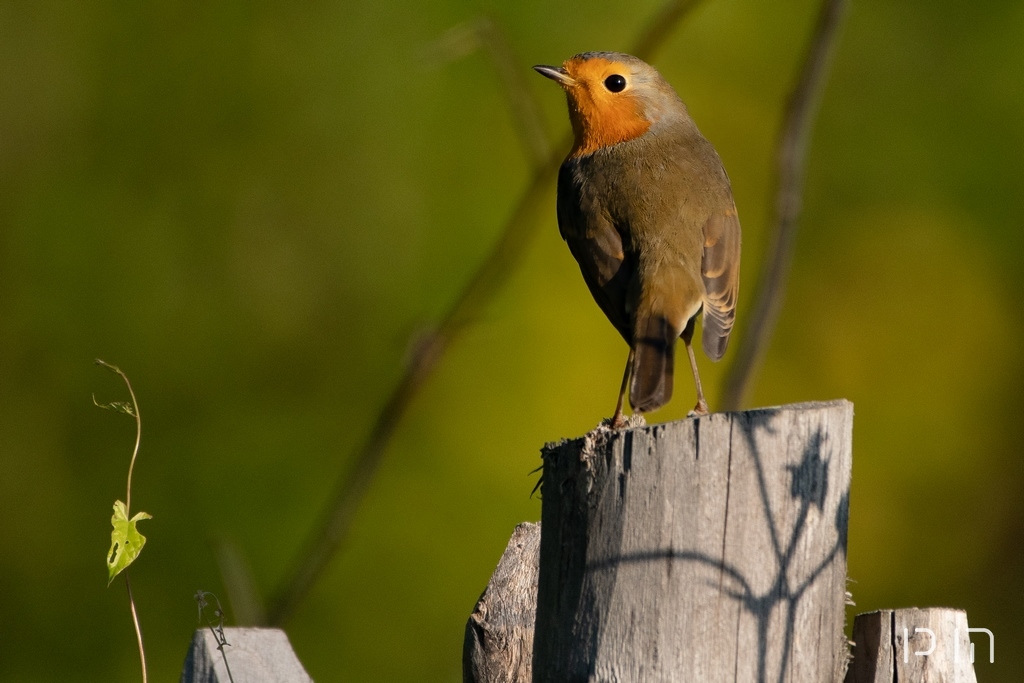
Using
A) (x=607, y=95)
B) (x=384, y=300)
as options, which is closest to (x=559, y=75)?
(x=607, y=95)

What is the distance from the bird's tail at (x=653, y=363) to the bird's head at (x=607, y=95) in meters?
0.96

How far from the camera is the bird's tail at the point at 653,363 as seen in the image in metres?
2.91

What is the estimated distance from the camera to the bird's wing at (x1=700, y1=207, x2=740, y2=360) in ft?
11.0

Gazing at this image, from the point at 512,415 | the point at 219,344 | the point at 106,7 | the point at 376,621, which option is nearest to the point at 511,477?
the point at 512,415

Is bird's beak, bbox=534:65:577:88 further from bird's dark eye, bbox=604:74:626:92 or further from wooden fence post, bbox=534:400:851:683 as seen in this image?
wooden fence post, bbox=534:400:851:683

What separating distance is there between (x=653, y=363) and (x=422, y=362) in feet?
3.32

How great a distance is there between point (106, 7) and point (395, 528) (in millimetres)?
2362

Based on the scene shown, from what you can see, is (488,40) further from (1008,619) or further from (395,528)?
(1008,619)

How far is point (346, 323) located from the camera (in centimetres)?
475

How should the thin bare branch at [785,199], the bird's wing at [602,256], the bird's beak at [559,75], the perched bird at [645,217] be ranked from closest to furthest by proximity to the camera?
the perched bird at [645,217] < the bird's wing at [602,256] < the thin bare branch at [785,199] < the bird's beak at [559,75]

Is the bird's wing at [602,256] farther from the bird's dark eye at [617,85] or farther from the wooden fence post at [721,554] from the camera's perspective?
the wooden fence post at [721,554]

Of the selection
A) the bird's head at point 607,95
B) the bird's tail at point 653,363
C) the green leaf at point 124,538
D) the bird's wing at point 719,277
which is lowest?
the green leaf at point 124,538

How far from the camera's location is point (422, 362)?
3822 millimetres

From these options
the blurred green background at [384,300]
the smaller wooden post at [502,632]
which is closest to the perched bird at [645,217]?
the smaller wooden post at [502,632]
